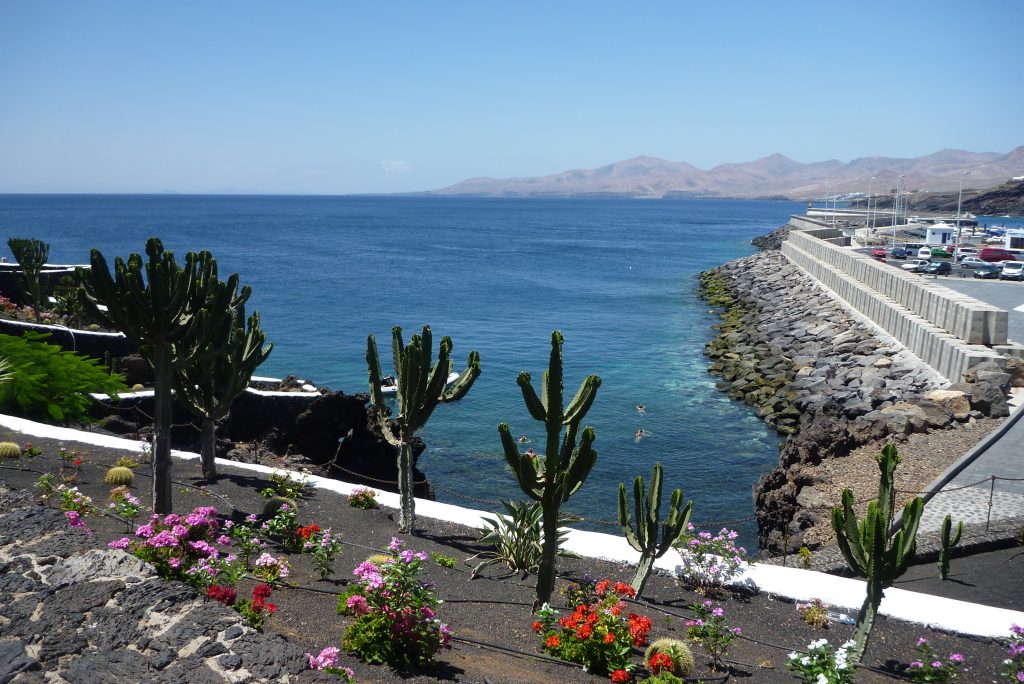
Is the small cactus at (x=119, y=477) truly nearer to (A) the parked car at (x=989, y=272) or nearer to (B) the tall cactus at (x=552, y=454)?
(B) the tall cactus at (x=552, y=454)

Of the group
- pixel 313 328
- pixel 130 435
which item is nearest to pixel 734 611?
pixel 130 435

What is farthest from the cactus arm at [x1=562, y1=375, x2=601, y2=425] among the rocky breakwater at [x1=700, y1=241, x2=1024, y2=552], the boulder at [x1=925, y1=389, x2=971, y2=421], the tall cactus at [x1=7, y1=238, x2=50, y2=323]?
the tall cactus at [x1=7, y1=238, x2=50, y2=323]

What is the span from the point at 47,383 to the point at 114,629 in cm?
1225

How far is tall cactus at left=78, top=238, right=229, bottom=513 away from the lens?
10297 millimetres

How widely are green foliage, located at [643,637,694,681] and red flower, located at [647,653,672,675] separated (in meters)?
0.12

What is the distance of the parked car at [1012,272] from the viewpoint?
42.1m

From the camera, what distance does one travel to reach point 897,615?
8938 mm

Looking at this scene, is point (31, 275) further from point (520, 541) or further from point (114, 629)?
point (114, 629)

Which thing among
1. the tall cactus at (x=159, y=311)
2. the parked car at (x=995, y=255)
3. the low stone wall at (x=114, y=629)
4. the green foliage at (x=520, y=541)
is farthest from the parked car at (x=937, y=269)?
the low stone wall at (x=114, y=629)

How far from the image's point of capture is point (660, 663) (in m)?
6.66

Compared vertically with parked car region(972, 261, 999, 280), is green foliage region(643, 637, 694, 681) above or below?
above

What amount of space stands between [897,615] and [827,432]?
31.8ft

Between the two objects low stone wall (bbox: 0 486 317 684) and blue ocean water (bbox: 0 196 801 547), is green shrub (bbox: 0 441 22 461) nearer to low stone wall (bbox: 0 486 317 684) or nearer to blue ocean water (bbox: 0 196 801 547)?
low stone wall (bbox: 0 486 317 684)

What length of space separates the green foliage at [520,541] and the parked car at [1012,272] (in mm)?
40168
